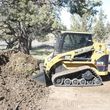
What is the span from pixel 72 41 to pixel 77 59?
0.84m

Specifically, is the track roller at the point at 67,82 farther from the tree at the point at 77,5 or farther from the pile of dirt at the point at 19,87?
the tree at the point at 77,5

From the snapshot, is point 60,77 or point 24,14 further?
point 24,14

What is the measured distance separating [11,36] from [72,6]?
20.5ft

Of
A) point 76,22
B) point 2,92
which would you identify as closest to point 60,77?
point 2,92

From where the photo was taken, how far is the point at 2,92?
42.4 feet

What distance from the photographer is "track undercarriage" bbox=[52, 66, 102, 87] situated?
633 inches

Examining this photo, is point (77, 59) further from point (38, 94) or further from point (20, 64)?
point (38, 94)

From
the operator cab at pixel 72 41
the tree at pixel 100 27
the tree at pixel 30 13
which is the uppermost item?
the tree at pixel 30 13

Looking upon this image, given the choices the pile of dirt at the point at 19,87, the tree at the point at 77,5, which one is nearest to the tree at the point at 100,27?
the tree at the point at 77,5

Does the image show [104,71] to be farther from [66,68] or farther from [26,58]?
[26,58]

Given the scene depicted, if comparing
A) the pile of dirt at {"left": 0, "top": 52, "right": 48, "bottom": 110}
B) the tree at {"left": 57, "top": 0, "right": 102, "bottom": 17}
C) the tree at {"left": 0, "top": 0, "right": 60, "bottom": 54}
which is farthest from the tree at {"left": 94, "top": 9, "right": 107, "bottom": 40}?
the pile of dirt at {"left": 0, "top": 52, "right": 48, "bottom": 110}

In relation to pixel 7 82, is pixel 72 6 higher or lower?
higher

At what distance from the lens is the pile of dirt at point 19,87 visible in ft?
38.8

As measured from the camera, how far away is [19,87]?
1415 cm
